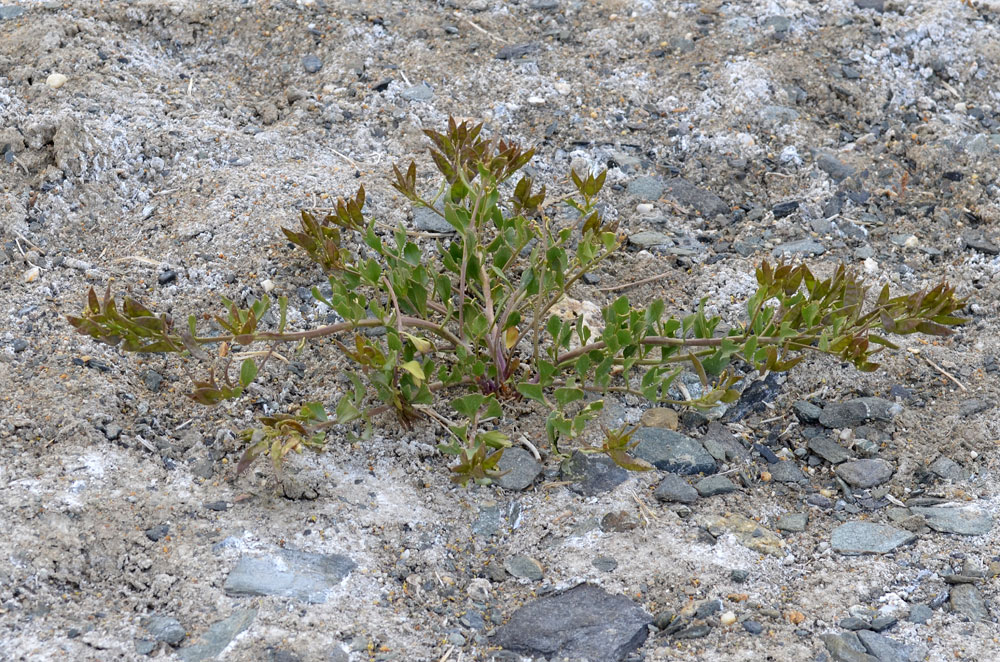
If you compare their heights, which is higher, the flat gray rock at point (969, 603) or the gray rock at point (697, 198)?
the gray rock at point (697, 198)

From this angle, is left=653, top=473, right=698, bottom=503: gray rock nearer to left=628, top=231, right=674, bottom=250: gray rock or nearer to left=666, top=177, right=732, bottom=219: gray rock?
left=628, top=231, right=674, bottom=250: gray rock

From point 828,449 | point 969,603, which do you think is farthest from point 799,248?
point 969,603

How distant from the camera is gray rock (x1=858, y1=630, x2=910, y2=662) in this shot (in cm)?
224

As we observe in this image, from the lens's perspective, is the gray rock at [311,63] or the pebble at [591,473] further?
the gray rock at [311,63]

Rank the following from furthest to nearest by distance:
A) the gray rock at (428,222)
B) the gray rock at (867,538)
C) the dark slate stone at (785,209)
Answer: the dark slate stone at (785,209) < the gray rock at (428,222) < the gray rock at (867,538)

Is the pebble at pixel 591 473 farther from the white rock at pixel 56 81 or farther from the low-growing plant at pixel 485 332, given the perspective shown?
the white rock at pixel 56 81

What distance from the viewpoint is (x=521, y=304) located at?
10.1 feet

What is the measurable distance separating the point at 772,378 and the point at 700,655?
3.89 feet

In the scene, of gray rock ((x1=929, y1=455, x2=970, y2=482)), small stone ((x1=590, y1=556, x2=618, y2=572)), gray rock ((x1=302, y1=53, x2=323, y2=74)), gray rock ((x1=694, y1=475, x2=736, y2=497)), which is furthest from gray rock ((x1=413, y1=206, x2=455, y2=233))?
gray rock ((x1=929, y1=455, x2=970, y2=482))

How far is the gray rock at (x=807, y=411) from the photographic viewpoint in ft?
10.2

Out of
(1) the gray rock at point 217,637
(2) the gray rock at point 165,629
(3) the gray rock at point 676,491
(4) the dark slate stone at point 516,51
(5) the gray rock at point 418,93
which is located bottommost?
(3) the gray rock at point 676,491

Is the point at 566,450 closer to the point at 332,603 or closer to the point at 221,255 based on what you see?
the point at 332,603

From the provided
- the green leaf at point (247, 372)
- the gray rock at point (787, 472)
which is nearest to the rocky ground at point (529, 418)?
the gray rock at point (787, 472)

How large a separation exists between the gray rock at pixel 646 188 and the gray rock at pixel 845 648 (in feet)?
6.66
